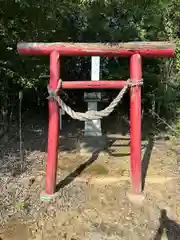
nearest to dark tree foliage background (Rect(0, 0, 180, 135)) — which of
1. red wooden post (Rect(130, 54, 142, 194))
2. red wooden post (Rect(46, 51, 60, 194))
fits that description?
red wooden post (Rect(46, 51, 60, 194))

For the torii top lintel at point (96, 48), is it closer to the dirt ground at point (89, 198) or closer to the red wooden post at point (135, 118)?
the red wooden post at point (135, 118)

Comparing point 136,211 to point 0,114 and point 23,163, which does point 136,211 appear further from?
point 0,114

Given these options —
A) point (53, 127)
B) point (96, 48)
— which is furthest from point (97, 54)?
point (53, 127)

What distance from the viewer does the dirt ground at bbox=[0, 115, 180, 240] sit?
11.5ft

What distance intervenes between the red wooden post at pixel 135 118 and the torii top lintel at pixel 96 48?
0.12 meters

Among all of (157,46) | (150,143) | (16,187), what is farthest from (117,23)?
(16,187)

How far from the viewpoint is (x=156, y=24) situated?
7.36m

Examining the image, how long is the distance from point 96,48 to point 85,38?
4.08m

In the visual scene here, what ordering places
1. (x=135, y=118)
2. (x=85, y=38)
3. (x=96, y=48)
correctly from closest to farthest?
(x=96, y=48) < (x=135, y=118) < (x=85, y=38)

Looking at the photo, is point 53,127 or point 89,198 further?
point 89,198

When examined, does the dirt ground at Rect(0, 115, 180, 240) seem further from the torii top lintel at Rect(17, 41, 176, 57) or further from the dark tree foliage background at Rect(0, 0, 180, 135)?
the torii top lintel at Rect(17, 41, 176, 57)

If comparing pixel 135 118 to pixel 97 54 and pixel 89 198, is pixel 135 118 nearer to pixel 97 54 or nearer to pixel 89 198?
pixel 97 54

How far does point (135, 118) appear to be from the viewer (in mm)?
4137

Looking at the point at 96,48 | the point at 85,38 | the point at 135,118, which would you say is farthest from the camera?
the point at 85,38
